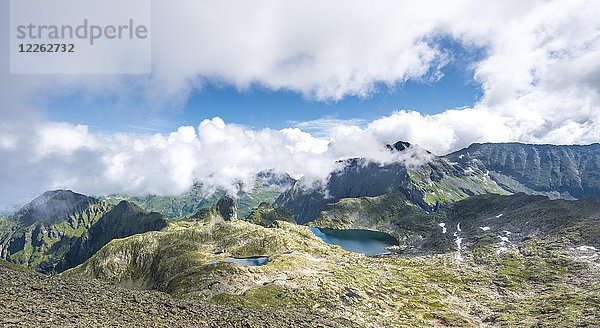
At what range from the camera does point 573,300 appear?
110 meters

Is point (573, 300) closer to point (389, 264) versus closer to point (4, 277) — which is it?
point (389, 264)

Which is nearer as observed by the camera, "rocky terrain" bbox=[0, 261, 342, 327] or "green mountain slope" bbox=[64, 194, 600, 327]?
"rocky terrain" bbox=[0, 261, 342, 327]

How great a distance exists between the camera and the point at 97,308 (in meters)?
50.6

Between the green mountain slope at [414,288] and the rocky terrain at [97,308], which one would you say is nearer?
the rocky terrain at [97,308]

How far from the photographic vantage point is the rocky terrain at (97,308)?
44688mm

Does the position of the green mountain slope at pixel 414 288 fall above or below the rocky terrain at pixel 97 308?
below

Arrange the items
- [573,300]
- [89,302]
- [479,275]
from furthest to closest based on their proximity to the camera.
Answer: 1. [479,275]
2. [573,300]
3. [89,302]

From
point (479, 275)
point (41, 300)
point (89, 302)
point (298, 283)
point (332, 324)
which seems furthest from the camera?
point (479, 275)

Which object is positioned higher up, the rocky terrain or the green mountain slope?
the rocky terrain

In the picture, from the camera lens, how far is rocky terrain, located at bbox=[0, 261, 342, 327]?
147ft

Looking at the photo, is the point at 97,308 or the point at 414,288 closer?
the point at 97,308

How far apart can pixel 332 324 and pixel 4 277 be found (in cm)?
5860

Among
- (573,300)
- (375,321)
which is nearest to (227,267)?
(375,321)

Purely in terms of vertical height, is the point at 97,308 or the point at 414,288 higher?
the point at 97,308
